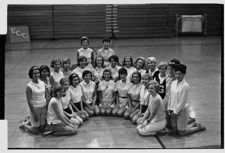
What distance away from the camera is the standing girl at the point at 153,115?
5.51 metres

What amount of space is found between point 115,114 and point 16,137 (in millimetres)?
1800

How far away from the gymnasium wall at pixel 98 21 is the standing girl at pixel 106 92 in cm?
897

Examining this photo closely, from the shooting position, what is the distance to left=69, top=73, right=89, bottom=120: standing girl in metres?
6.41

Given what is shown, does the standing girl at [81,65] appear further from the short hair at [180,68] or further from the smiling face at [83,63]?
the short hair at [180,68]

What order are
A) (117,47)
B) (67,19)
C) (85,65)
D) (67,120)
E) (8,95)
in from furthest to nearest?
1. (67,19)
2. (117,47)
3. (8,95)
4. (85,65)
5. (67,120)

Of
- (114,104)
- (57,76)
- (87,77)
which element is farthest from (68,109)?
(114,104)

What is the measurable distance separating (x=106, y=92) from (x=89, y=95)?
31cm

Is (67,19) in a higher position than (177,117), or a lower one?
higher

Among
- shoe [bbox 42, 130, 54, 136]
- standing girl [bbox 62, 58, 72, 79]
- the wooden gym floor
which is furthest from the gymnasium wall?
shoe [bbox 42, 130, 54, 136]

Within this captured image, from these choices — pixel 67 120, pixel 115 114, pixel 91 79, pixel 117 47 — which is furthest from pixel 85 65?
pixel 117 47

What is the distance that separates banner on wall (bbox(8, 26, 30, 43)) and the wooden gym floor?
40cm

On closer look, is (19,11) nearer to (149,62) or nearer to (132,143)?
(149,62)

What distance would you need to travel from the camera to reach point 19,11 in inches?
642

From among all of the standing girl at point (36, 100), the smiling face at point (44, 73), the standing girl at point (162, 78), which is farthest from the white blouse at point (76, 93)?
the standing girl at point (162, 78)
